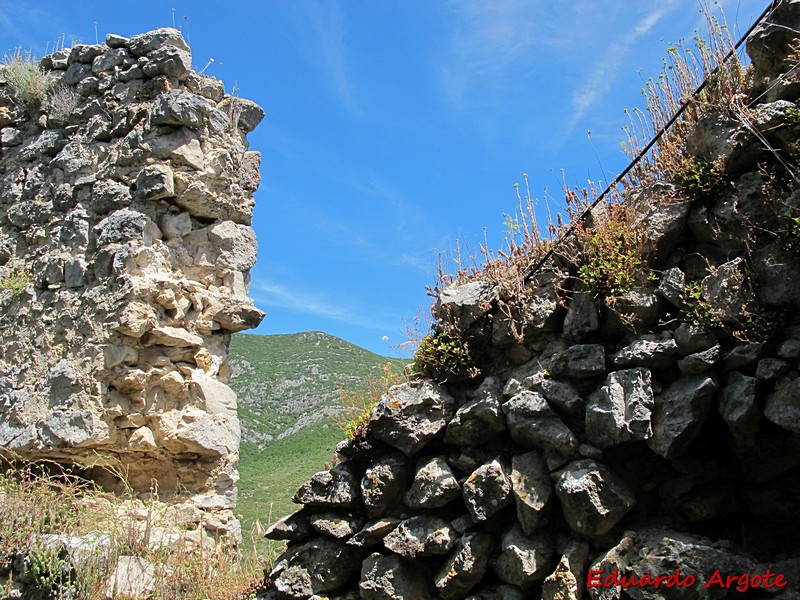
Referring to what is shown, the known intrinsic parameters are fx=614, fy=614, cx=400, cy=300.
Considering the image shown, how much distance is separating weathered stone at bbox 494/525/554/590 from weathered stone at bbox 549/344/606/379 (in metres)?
1.02

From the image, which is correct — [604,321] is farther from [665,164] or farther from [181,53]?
[181,53]

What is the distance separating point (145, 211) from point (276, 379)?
18.8 meters

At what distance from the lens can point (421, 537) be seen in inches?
162

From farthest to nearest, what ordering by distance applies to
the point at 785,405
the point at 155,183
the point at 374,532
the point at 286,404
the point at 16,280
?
the point at 286,404 → the point at 16,280 → the point at 155,183 → the point at 374,532 → the point at 785,405

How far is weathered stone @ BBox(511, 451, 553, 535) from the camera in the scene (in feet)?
12.1

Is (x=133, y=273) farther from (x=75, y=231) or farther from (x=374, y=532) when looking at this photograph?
(x=374, y=532)

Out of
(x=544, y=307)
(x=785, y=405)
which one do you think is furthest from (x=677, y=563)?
(x=544, y=307)

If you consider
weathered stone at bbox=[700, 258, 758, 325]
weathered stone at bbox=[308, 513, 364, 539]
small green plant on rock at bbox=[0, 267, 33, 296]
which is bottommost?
weathered stone at bbox=[308, 513, 364, 539]

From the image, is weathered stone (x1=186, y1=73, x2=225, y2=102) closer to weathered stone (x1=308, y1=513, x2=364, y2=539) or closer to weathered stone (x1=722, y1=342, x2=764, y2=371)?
weathered stone (x1=308, y1=513, x2=364, y2=539)

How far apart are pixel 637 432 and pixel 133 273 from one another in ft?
16.4

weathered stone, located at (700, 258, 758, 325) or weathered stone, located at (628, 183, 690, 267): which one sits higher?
weathered stone, located at (628, 183, 690, 267)

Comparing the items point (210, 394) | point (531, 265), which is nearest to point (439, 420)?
point (531, 265)

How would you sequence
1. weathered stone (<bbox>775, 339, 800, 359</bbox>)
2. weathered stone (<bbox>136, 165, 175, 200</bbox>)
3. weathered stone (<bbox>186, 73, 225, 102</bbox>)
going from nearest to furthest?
1. weathered stone (<bbox>775, 339, 800, 359</bbox>)
2. weathered stone (<bbox>136, 165, 175, 200</bbox>)
3. weathered stone (<bbox>186, 73, 225, 102</bbox>)

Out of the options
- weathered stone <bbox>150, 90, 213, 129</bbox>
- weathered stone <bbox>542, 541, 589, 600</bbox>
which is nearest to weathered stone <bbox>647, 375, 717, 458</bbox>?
weathered stone <bbox>542, 541, 589, 600</bbox>
